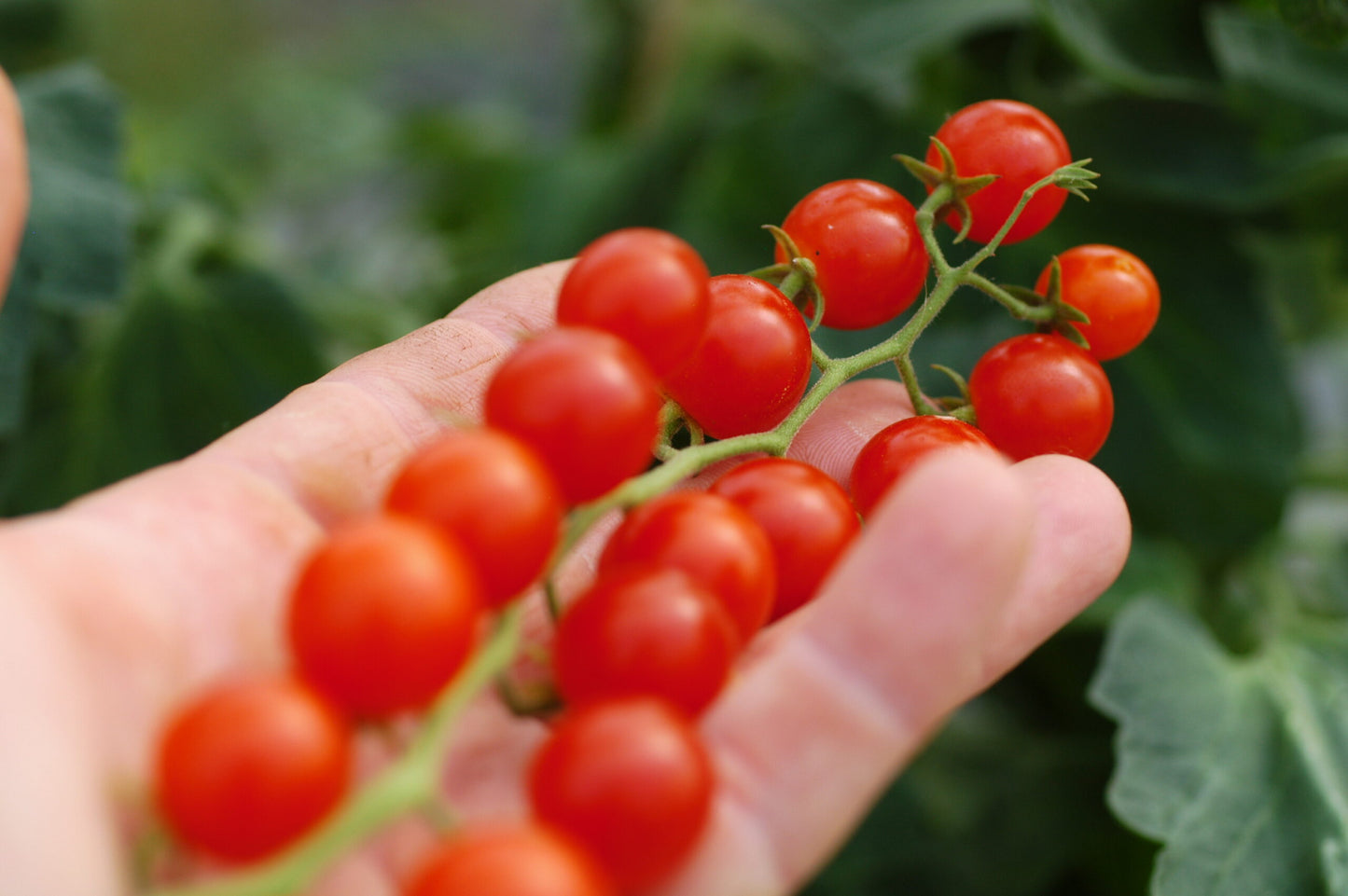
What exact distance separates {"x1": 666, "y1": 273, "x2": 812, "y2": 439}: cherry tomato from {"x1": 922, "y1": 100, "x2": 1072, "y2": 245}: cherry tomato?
0.65ft

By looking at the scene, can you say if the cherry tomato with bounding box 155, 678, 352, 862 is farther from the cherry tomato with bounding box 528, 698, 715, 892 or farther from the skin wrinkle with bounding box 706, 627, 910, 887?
the skin wrinkle with bounding box 706, 627, 910, 887

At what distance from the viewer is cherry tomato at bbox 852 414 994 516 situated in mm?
865

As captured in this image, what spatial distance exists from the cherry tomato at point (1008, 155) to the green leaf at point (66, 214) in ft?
2.90

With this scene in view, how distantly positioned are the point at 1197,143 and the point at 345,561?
1.27 metres

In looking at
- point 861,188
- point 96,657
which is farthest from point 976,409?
point 96,657

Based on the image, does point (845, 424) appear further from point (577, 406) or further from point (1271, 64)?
point (1271, 64)

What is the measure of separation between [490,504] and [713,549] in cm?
16

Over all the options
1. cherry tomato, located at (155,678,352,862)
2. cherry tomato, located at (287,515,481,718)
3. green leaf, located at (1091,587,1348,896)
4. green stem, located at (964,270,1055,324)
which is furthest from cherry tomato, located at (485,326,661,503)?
green leaf, located at (1091,587,1348,896)

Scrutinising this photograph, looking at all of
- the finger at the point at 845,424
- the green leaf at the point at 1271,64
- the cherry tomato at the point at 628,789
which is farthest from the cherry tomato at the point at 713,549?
the green leaf at the point at 1271,64

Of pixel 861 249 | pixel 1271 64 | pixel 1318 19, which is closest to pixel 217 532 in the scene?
pixel 861 249

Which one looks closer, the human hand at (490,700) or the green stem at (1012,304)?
the human hand at (490,700)

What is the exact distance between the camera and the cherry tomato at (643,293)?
2.59 feet

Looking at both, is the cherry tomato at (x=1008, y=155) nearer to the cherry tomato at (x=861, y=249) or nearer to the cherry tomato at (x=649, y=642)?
the cherry tomato at (x=861, y=249)

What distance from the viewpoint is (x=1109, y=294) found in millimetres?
918
